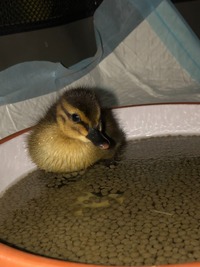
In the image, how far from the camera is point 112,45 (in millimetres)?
1431

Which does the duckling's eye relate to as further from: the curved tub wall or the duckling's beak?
the curved tub wall

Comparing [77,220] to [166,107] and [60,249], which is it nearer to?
[60,249]

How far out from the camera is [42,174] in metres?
1.09

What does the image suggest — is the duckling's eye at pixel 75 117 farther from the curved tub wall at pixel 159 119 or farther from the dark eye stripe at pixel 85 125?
the curved tub wall at pixel 159 119

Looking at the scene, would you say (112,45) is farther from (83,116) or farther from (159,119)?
(83,116)

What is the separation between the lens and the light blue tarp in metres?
1.34

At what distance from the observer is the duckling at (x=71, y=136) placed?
0.90 metres

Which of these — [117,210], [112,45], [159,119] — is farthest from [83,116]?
[112,45]

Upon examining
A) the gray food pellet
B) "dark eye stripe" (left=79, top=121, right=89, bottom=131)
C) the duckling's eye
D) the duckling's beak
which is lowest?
the gray food pellet

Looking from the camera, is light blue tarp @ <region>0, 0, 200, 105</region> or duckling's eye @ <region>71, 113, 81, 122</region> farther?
light blue tarp @ <region>0, 0, 200, 105</region>

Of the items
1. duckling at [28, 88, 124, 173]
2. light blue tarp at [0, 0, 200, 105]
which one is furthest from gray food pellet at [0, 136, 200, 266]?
light blue tarp at [0, 0, 200, 105]

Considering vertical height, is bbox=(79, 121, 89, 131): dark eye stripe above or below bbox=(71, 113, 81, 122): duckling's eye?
below

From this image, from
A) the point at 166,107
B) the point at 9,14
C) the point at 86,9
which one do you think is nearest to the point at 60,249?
the point at 166,107

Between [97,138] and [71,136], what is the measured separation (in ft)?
0.36
